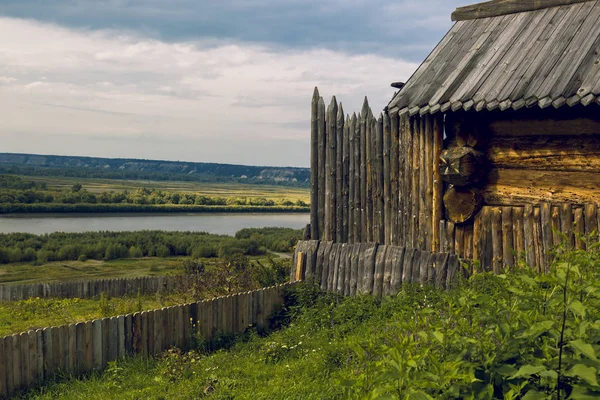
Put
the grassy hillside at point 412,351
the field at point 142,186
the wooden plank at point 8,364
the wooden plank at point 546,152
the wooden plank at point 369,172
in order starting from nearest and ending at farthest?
the grassy hillside at point 412,351 < the wooden plank at point 8,364 < the wooden plank at point 546,152 < the wooden plank at point 369,172 < the field at point 142,186

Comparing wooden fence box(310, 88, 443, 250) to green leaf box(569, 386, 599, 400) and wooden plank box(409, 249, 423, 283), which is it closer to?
wooden plank box(409, 249, 423, 283)

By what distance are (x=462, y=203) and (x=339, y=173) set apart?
2.52 meters

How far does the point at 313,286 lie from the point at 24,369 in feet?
15.8

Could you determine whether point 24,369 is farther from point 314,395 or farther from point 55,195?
point 55,195

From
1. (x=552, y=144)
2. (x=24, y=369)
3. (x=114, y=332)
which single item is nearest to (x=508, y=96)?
(x=552, y=144)

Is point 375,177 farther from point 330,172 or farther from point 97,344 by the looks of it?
point 97,344

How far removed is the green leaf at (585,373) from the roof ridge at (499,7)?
8.11 metres

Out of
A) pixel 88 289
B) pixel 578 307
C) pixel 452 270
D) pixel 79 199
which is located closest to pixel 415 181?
pixel 452 270

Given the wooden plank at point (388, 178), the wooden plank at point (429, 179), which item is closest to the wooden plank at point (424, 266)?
the wooden plank at point (429, 179)

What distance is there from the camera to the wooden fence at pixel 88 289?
56.5ft

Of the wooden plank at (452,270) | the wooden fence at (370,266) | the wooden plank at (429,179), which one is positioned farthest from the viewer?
the wooden plank at (429,179)

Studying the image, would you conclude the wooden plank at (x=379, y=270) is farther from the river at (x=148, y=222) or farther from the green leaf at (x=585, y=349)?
the river at (x=148, y=222)

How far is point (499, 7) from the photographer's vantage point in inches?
409

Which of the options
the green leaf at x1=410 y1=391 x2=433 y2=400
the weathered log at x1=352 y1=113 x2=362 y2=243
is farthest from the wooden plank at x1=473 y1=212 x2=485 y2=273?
the green leaf at x1=410 y1=391 x2=433 y2=400
